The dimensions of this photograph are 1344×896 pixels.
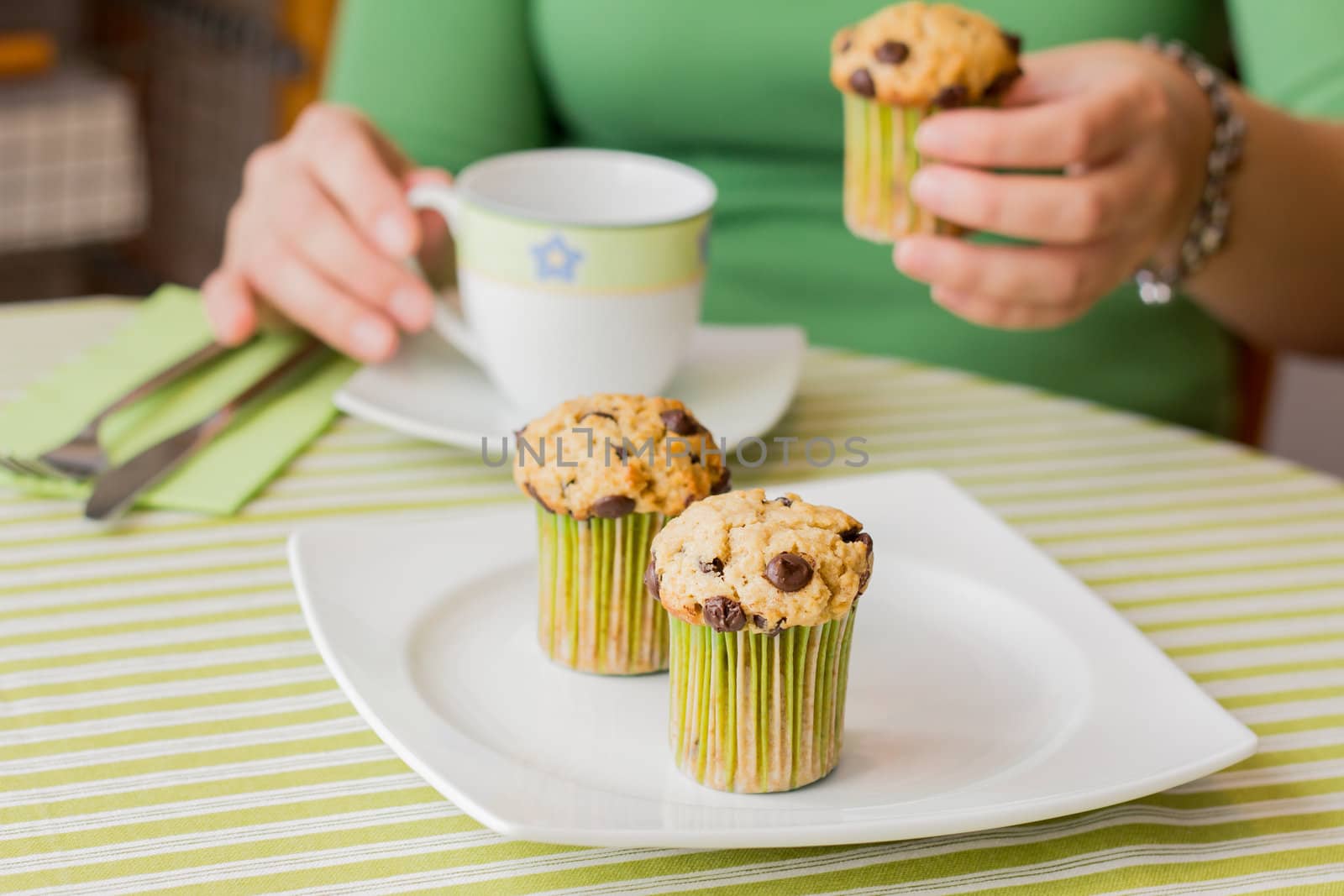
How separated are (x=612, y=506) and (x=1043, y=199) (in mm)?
389

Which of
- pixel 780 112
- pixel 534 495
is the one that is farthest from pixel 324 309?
pixel 780 112

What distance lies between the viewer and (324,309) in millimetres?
1000

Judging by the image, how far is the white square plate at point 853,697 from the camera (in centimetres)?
54

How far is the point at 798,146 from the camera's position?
1281 mm

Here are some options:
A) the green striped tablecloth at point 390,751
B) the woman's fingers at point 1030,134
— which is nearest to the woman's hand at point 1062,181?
the woman's fingers at point 1030,134

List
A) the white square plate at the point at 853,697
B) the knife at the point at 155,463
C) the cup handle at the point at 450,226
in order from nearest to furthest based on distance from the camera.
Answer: the white square plate at the point at 853,697, the knife at the point at 155,463, the cup handle at the point at 450,226

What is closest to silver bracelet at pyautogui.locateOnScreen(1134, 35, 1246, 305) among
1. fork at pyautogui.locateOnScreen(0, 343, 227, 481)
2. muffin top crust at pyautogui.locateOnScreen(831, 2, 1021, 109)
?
muffin top crust at pyautogui.locateOnScreen(831, 2, 1021, 109)

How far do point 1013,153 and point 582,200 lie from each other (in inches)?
13.1

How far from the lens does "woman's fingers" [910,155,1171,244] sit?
0.86 m

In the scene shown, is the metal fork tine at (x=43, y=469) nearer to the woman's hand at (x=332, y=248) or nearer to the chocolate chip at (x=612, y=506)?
the woman's hand at (x=332, y=248)

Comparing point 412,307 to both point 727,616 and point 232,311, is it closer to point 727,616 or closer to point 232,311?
point 232,311

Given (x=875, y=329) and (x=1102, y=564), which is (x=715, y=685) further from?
(x=875, y=329)

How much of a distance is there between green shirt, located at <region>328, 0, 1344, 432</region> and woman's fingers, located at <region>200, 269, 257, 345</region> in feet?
1.27

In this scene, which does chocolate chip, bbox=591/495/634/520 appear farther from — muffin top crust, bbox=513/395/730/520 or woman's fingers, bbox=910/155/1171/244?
woman's fingers, bbox=910/155/1171/244
